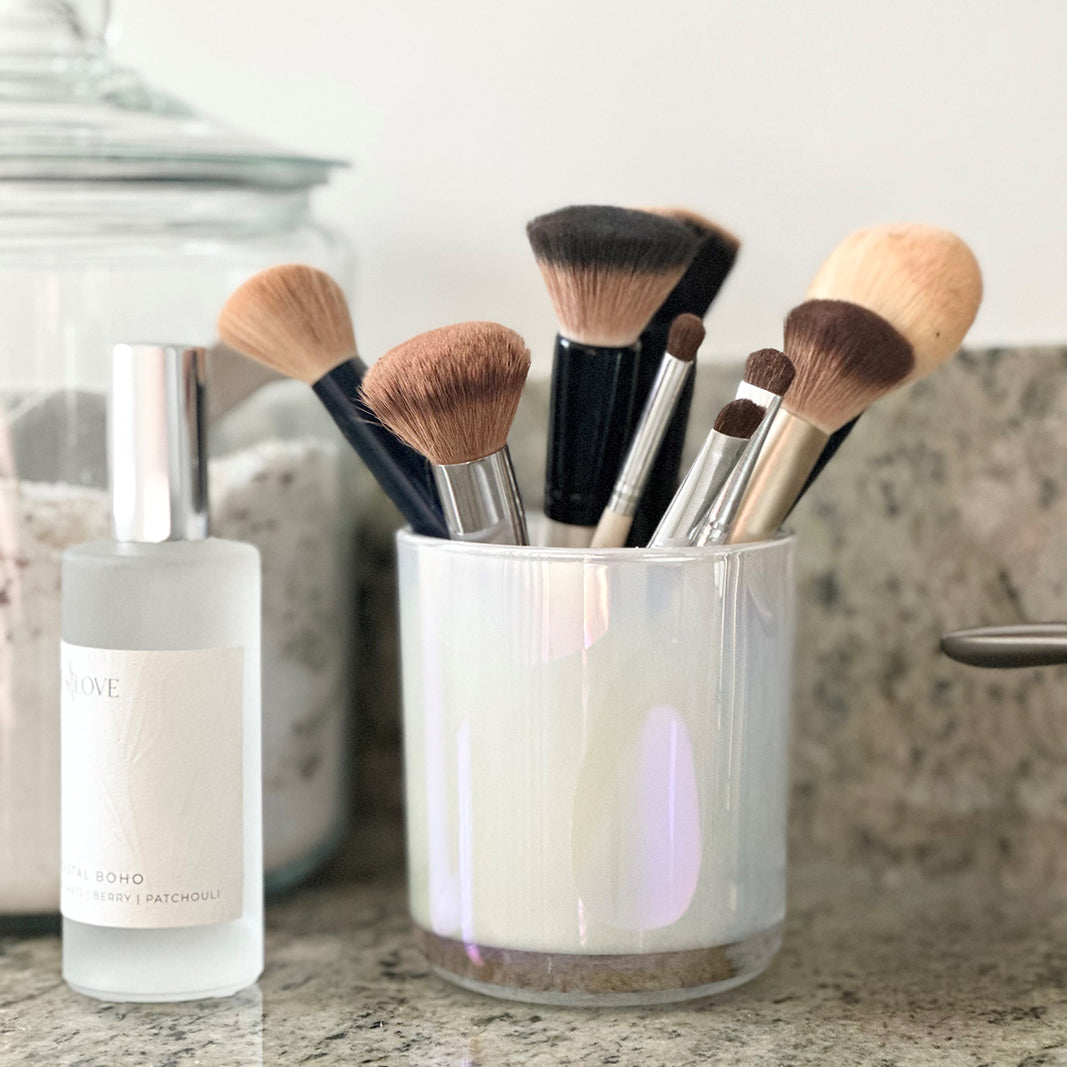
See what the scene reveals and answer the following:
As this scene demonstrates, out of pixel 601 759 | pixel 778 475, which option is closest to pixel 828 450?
pixel 778 475

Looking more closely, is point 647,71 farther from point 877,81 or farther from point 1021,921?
point 1021,921

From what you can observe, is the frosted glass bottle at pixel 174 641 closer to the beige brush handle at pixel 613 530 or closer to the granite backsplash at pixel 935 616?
the beige brush handle at pixel 613 530

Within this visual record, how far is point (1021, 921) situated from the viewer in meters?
0.53

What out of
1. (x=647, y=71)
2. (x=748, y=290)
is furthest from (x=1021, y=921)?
(x=647, y=71)

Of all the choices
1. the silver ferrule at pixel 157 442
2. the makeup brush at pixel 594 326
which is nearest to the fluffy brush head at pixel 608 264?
the makeup brush at pixel 594 326

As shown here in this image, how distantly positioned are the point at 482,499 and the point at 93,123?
0.76 feet

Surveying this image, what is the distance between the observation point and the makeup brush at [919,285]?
43 cm

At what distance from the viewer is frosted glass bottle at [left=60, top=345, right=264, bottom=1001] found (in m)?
0.44

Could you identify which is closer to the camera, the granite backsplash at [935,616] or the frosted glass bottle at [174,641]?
the frosted glass bottle at [174,641]

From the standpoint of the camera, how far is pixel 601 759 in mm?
421

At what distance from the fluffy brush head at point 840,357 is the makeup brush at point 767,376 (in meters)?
0.02

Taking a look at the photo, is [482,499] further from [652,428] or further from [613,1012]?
[613,1012]

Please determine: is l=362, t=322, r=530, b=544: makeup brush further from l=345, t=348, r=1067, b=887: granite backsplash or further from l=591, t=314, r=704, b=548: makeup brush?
l=345, t=348, r=1067, b=887: granite backsplash

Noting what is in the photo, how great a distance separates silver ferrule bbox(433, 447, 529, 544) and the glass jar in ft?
0.45
